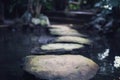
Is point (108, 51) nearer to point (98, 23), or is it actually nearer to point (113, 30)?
point (113, 30)

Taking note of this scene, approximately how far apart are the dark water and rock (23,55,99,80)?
28cm

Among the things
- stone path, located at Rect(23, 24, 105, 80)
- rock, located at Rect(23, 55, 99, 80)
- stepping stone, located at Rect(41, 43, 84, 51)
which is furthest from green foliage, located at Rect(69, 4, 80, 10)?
rock, located at Rect(23, 55, 99, 80)

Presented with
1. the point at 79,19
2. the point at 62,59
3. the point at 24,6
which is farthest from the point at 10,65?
the point at 79,19

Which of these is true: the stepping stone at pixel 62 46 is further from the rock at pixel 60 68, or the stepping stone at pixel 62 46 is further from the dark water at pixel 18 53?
the rock at pixel 60 68

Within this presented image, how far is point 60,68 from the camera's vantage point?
289 inches

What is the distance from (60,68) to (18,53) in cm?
312

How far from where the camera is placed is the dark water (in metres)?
7.80

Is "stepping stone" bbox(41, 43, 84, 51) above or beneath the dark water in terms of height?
above

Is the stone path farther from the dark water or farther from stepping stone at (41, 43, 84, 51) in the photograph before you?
the dark water

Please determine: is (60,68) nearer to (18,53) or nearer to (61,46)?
(61,46)

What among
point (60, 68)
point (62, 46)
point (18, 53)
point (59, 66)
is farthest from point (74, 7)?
point (60, 68)

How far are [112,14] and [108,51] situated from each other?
4.22 metres

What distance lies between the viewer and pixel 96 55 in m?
10.1

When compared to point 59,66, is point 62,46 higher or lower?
lower
